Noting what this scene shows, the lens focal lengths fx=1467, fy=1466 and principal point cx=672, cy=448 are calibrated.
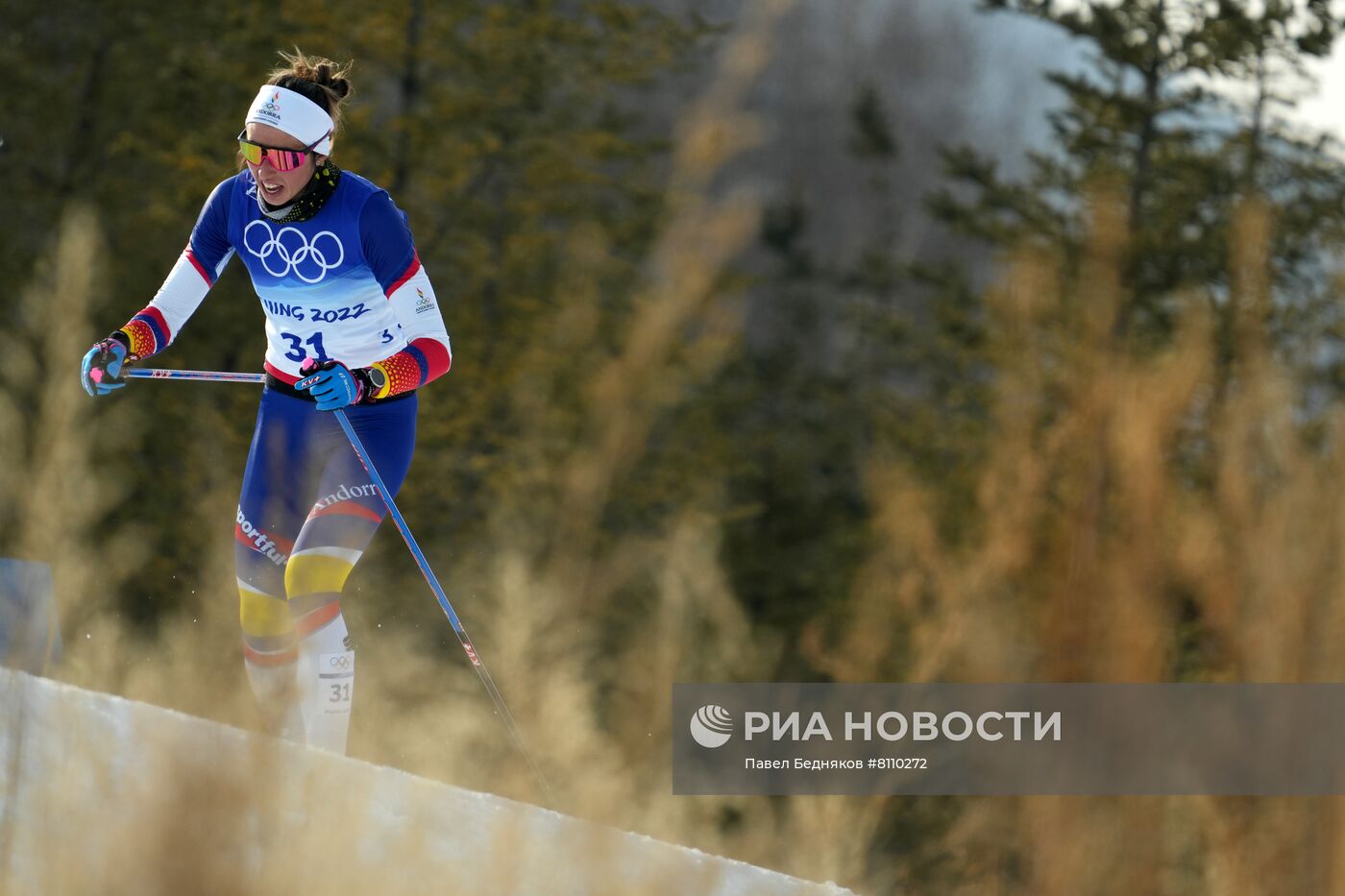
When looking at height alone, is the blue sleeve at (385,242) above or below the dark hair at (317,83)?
below

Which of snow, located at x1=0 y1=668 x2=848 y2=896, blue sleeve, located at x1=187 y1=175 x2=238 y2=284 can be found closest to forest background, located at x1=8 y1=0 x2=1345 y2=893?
snow, located at x1=0 y1=668 x2=848 y2=896

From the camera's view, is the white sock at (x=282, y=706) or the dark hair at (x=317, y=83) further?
Result: the dark hair at (x=317, y=83)

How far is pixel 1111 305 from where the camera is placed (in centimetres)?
241

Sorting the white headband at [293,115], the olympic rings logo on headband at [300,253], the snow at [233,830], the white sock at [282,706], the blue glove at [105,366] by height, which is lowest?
the snow at [233,830]

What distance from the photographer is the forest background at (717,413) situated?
229cm

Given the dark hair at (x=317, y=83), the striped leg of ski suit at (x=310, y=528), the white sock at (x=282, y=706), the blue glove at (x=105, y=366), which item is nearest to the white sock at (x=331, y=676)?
the striped leg of ski suit at (x=310, y=528)

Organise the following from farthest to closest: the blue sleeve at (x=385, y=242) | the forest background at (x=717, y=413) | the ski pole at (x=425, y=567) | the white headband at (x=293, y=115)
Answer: the blue sleeve at (x=385, y=242)
the white headband at (x=293, y=115)
the ski pole at (x=425, y=567)
the forest background at (x=717, y=413)

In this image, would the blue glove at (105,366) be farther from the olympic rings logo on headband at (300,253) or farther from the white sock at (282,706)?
the white sock at (282,706)

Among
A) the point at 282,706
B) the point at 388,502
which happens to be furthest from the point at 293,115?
the point at 282,706

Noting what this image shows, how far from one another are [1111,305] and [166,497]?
1446cm

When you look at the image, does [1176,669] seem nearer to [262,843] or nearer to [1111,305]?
Result: [1111,305]

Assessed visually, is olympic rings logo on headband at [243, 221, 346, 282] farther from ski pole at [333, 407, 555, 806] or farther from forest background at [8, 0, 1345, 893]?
forest background at [8, 0, 1345, 893]


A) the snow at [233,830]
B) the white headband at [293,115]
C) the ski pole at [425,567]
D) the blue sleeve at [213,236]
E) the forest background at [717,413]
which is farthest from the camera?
the blue sleeve at [213,236]

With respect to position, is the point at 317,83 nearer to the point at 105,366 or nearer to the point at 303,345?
the point at 303,345
